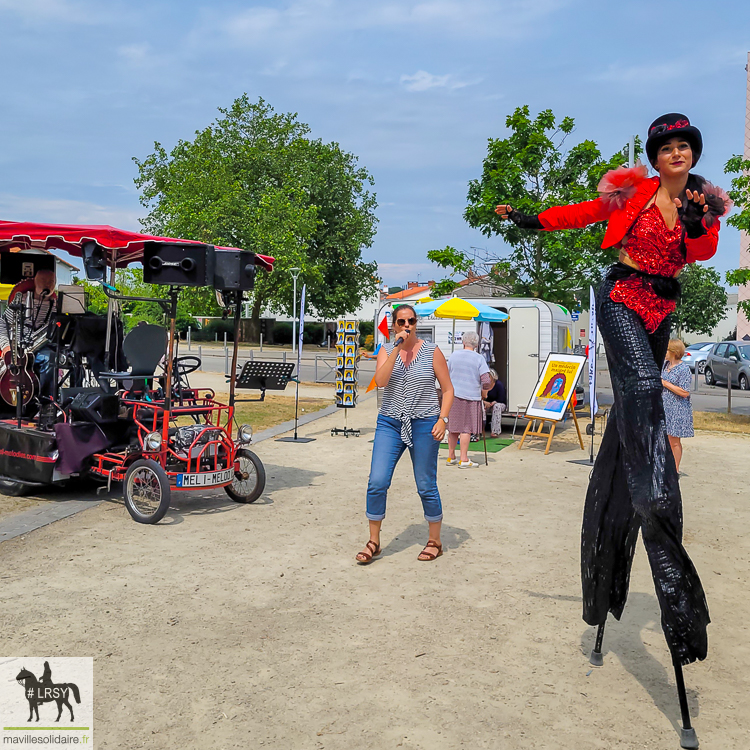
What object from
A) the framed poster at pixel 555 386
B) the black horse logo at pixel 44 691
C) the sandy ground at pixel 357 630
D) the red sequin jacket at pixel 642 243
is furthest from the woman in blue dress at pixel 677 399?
the black horse logo at pixel 44 691

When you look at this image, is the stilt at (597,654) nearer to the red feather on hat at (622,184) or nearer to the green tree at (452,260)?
the red feather on hat at (622,184)

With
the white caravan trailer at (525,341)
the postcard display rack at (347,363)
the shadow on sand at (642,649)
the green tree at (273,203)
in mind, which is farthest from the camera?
the green tree at (273,203)

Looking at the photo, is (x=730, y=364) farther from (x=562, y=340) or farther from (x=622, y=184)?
(x=622, y=184)

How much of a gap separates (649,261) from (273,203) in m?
41.5

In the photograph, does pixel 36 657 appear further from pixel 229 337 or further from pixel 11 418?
pixel 229 337

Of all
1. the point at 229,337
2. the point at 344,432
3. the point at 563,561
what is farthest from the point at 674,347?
the point at 229,337

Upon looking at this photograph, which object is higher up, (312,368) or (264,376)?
(264,376)

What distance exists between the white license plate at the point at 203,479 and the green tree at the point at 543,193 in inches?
504

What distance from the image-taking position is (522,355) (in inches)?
591

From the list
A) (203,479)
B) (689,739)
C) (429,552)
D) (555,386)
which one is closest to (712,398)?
(555,386)

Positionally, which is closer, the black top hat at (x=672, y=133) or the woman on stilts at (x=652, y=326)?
the woman on stilts at (x=652, y=326)

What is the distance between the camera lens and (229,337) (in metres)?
60.5

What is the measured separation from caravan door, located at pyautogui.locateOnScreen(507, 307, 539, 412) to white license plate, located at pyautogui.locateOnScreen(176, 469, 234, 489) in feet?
27.2

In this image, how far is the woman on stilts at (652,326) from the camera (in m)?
3.41
